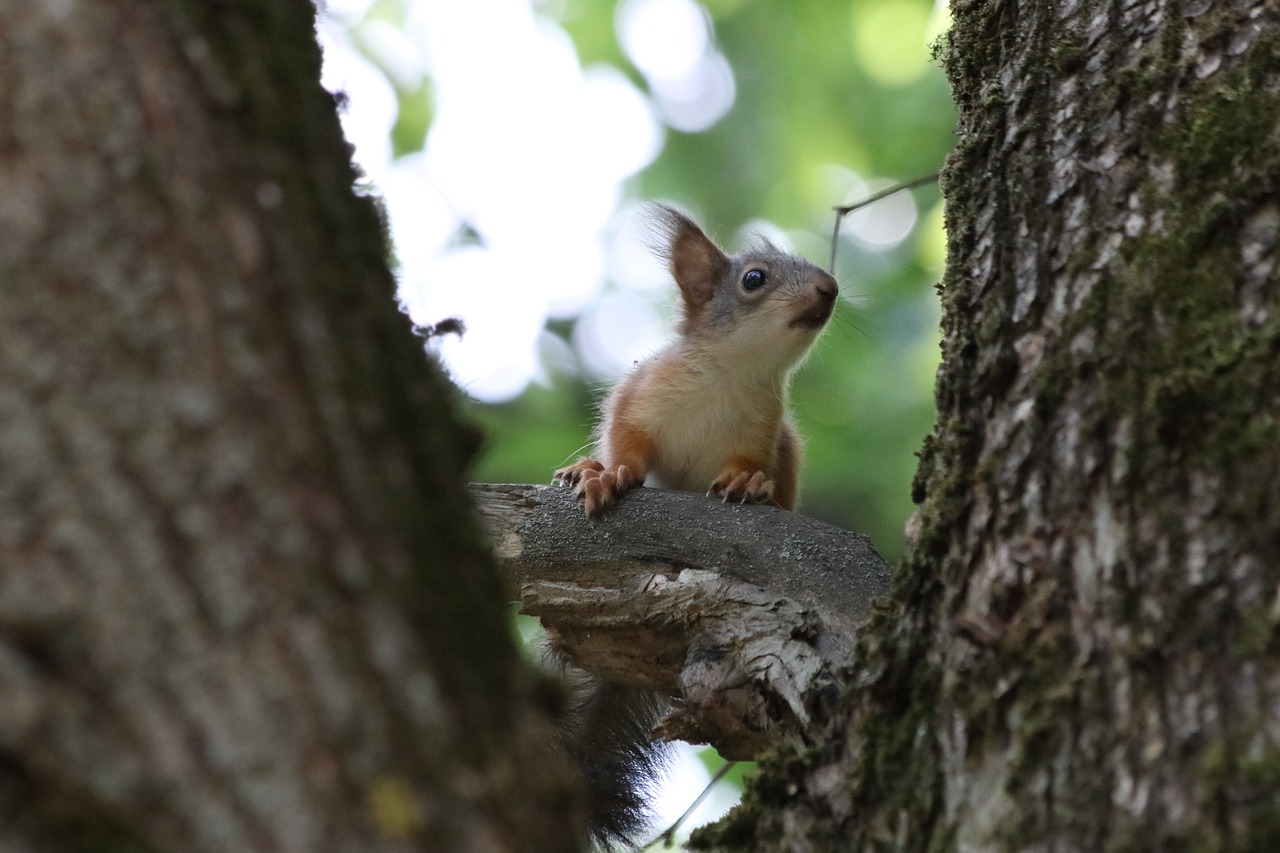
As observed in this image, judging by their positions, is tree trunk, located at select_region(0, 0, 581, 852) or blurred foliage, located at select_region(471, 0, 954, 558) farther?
blurred foliage, located at select_region(471, 0, 954, 558)

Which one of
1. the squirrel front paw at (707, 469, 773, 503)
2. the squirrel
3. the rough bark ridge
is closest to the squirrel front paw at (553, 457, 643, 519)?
the squirrel

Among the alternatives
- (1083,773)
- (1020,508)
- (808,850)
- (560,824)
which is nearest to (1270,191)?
(1020,508)

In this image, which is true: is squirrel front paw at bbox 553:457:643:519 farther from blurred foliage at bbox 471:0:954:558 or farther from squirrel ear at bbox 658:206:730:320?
squirrel ear at bbox 658:206:730:320

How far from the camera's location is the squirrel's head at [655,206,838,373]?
18.9ft

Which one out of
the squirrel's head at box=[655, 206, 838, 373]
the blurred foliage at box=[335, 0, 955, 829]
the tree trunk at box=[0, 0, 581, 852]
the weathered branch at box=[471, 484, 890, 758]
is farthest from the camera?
the blurred foliage at box=[335, 0, 955, 829]

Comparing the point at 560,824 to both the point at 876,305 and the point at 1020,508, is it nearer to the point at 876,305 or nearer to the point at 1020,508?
the point at 1020,508

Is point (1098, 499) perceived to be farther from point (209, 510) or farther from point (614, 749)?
point (614, 749)

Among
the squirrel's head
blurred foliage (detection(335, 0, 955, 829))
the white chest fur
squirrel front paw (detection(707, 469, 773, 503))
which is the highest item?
blurred foliage (detection(335, 0, 955, 829))

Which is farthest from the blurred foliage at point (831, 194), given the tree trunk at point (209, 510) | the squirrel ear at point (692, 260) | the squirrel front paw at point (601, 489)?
the tree trunk at point (209, 510)

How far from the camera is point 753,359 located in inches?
229

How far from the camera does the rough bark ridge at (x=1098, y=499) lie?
1689 millimetres

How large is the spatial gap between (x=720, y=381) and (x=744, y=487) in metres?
0.93

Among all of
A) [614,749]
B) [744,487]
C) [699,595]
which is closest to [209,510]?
[699,595]

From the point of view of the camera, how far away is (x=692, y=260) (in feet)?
20.9
